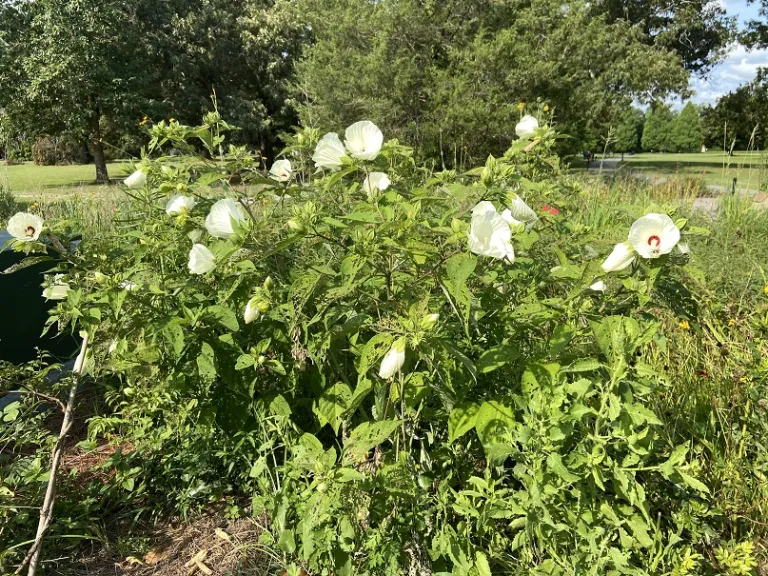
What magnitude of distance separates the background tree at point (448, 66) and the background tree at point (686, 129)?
28270mm

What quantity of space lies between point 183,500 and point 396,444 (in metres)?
0.89

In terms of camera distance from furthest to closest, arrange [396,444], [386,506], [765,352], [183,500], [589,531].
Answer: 1. [765,352]
2. [183,500]
3. [396,444]
4. [386,506]
5. [589,531]

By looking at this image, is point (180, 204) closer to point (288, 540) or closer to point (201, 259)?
point (201, 259)

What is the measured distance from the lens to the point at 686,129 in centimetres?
3497

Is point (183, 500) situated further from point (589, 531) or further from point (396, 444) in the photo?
point (589, 531)

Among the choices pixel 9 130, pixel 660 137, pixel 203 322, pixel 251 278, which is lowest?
pixel 660 137

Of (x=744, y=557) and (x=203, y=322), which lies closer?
(x=744, y=557)

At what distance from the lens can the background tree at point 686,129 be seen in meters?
34.1

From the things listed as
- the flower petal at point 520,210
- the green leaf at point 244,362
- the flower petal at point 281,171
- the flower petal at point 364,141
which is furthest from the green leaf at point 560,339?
the flower petal at point 281,171

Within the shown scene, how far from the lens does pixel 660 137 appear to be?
3578 centimetres

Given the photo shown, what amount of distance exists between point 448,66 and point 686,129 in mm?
32249

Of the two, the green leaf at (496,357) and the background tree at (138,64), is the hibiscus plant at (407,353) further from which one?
the background tree at (138,64)

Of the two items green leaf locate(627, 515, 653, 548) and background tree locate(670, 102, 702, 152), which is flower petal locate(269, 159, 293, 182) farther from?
background tree locate(670, 102, 702, 152)

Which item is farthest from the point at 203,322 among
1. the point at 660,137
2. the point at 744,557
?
the point at 660,137
